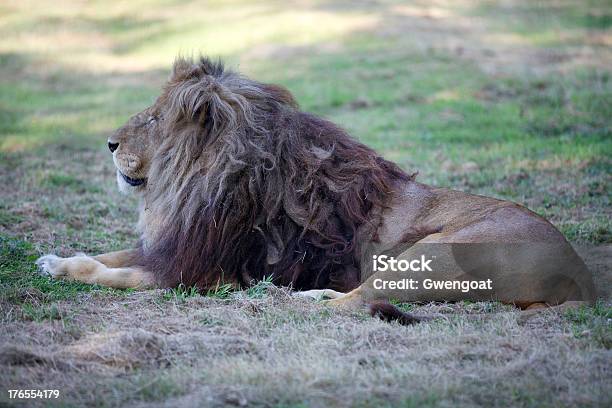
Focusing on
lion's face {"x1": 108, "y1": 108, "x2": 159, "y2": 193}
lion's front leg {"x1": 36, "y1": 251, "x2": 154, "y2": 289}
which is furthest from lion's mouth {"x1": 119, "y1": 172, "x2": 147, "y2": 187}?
lion's front leg {"x1": 36, "y1": 251, "x2": 154, "y2": 289}

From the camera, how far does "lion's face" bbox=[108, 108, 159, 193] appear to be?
5352 millimetres

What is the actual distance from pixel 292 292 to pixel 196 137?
113 centimetres

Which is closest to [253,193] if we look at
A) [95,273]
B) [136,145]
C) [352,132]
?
[136,145]

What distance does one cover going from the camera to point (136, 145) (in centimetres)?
536

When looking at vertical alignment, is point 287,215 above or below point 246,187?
below

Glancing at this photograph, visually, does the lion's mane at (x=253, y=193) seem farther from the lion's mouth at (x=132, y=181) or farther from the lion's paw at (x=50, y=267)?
the lion's paw at (x=50, y=267)

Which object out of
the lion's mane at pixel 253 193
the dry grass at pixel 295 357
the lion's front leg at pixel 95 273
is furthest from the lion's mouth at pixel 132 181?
the dry grass at pixel 295 357

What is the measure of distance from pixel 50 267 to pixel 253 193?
1314 mm

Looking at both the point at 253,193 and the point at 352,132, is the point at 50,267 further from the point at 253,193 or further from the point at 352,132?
the point at 352,132

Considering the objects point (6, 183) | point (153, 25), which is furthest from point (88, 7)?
point (6, 183)

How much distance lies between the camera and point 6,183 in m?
8.02

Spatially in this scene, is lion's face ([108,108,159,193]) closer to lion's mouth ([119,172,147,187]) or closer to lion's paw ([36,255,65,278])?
lion's mouth ([119,172,147,187])

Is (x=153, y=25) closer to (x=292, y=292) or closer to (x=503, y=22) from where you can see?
(x=503, y=22)

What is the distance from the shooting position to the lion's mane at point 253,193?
16.2 ft
